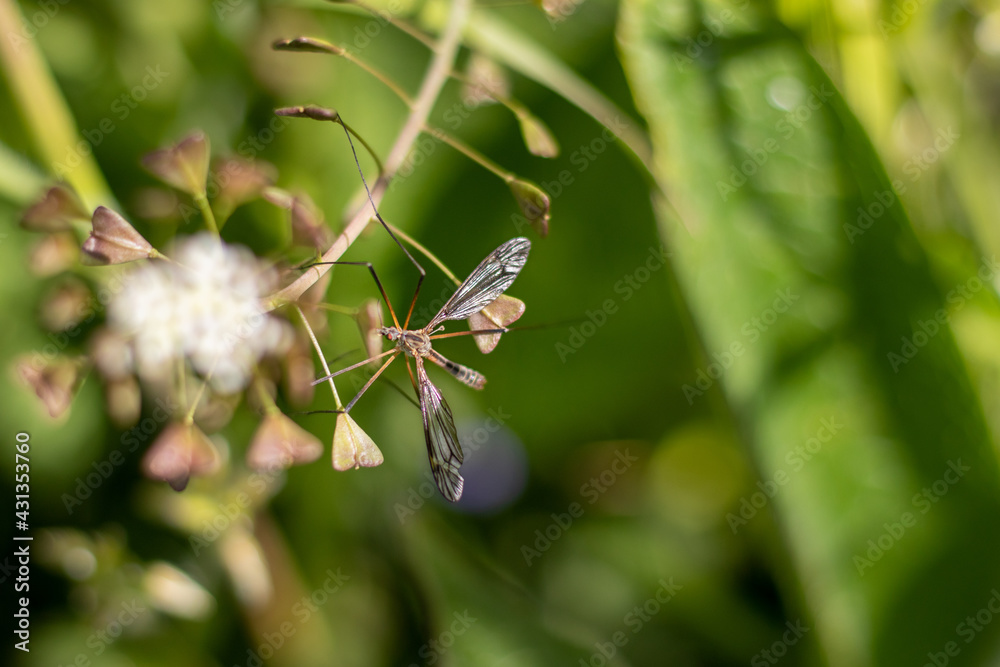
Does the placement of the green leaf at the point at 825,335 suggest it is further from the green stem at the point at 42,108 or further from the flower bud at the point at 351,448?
the green stem at the point at 42,108

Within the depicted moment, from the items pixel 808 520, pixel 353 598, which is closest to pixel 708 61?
pixel 808 520

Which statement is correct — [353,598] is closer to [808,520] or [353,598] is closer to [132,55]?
[808,520]

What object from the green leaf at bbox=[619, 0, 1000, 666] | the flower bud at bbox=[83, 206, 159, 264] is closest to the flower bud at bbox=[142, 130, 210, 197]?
the flower bud at bbox=[83, 206, 159, 264]

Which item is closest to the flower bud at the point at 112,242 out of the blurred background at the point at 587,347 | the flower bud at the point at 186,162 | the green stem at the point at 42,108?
the flower bud at the point at 186,162

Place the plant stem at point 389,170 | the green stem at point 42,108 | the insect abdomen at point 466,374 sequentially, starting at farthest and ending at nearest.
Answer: the green stem at point 42,108, the insect abdomen at point 466,374, the plant stem at point 389,170

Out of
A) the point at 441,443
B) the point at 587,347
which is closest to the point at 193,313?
the point at 441,443

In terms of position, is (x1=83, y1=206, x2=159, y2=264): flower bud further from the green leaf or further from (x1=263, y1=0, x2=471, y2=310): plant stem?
the green leaf
